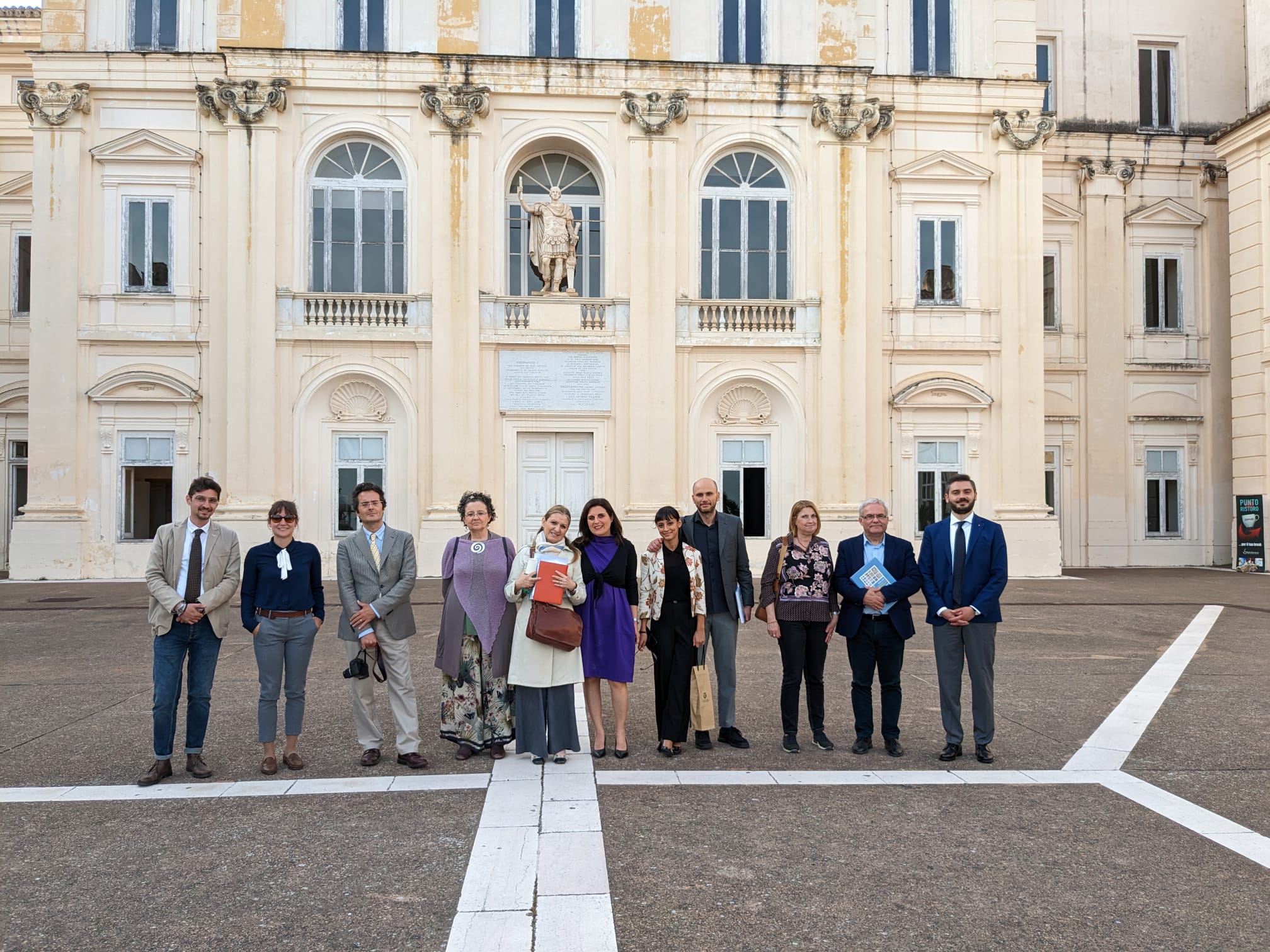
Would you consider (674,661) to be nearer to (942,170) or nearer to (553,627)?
(553,627)

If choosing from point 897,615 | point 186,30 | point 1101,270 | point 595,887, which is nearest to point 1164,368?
point 1101,270

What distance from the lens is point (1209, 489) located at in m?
26.1

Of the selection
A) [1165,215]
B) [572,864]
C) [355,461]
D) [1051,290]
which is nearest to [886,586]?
[572,864]

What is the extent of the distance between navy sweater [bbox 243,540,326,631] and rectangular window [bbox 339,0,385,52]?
17.4m

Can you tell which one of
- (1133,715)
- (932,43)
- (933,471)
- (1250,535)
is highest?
(932,43)

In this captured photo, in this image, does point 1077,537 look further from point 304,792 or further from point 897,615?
point 304,792

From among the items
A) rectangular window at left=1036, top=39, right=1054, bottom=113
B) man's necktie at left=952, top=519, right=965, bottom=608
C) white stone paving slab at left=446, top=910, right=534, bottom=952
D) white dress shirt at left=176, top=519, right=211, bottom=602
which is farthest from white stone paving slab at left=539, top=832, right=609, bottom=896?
rectangular window at left=1036, top=39, right=1054, bottom=113

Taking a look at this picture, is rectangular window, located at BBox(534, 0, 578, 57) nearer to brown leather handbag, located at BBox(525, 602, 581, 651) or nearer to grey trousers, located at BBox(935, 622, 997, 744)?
brown leather handbag, located at BBox(525, 602, 581, 651)

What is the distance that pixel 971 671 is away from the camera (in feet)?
24.2

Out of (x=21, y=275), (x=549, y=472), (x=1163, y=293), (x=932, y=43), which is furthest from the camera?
(x=1163, y=293)

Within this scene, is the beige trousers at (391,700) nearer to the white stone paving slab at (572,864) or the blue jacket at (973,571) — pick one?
the white stone paving slab at (572,864)

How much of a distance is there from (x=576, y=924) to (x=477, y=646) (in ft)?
10.5

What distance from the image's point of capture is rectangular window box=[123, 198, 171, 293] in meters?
21.2

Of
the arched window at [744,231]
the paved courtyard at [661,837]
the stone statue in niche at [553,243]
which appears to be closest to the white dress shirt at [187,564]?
the paved courtyard at [661,837]
